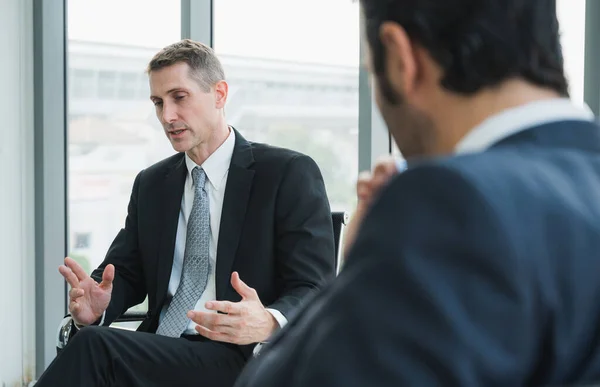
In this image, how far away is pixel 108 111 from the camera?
396 cm

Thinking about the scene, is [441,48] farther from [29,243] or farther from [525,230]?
[29,243]

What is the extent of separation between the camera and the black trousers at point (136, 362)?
2180 millimetres

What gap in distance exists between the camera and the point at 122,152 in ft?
12.9

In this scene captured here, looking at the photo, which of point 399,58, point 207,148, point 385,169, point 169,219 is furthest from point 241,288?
point 399,58

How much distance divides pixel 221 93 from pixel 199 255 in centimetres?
62

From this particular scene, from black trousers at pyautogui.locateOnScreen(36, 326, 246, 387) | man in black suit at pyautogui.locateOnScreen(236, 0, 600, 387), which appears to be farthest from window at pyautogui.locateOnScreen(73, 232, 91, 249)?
man in black suit at pyautogui.locateOnScreen(236, 0, 600, 387)

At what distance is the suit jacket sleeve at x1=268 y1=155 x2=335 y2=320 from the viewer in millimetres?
2348

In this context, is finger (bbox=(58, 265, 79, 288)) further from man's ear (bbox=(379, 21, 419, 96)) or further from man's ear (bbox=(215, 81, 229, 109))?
man's ear (bbox=(379, 21, 419, 96))

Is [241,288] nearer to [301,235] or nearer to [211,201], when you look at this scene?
[301,235]


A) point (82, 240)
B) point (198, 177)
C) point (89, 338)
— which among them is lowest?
point (82, 240)

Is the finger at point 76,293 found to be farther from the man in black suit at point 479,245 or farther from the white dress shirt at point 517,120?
the white dress shirt at point 517,120

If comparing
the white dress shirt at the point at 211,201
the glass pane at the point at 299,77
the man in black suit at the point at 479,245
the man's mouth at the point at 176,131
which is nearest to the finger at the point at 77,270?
the white dress shirt at the point at 211,201

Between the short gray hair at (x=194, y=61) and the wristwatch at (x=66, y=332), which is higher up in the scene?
the short gray hair at (x=194, y=61)

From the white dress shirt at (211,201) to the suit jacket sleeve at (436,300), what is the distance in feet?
6.19
